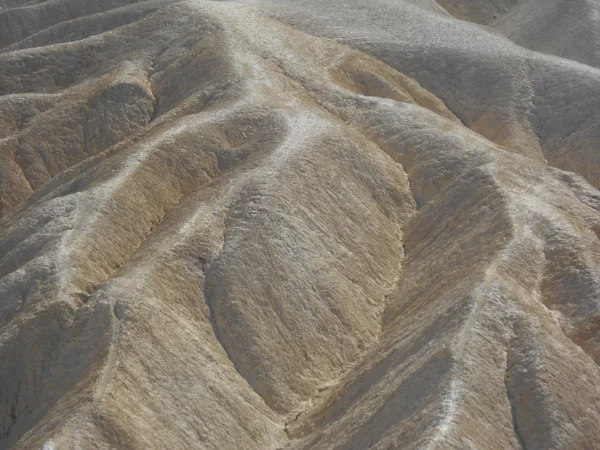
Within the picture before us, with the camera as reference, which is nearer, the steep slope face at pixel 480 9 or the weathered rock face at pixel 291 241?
the weathered rock face at pixel 291 241

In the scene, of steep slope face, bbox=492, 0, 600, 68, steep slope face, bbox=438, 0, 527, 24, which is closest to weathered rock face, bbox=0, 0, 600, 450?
steep slope face, bbox=492, 0, 600, 68

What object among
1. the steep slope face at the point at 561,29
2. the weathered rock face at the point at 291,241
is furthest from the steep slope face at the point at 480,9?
Result: the weathered rock face at the point at 291,241

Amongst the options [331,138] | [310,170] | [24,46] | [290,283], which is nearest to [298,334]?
[290,283]

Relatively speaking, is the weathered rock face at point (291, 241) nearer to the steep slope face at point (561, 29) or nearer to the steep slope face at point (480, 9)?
the steep slope face at point (561, 29)

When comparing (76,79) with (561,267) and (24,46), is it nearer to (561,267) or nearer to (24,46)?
(24,46)

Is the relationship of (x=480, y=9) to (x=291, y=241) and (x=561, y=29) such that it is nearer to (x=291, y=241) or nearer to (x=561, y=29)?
(x=561, y=29)

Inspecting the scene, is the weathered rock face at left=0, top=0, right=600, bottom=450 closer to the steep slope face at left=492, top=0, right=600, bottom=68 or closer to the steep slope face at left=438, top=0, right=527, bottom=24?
the steep slope face at left=492, top=0, right=600, bottom=68

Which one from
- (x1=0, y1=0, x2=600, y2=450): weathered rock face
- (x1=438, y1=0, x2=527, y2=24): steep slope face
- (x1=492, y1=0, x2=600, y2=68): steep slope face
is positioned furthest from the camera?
(x1=438, y1=0, x2=527, y2=24): steep slope face

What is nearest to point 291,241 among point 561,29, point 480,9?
point 561,29
